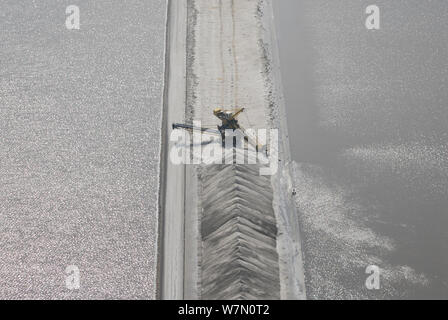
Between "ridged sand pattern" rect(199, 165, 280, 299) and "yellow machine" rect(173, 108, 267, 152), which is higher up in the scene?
"yellow machine" rect(173, 108, 267, 152)

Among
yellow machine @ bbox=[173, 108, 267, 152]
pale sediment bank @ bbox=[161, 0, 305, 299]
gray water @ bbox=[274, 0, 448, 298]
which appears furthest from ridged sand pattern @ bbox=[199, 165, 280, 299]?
yellow machine @ bbox=[173, 108, 267, 152]

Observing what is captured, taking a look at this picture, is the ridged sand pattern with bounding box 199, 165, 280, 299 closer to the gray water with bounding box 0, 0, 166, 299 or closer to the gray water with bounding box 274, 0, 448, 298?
the gray water with bounding box 274, 0, 448, 298

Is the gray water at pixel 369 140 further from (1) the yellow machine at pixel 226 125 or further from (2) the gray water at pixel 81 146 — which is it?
(2) the gray water at pixel 81 146

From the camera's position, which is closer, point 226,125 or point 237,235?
point 237,235

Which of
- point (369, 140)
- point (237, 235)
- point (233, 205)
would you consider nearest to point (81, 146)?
point (233, 205)

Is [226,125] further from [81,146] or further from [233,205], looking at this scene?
[81,146]
